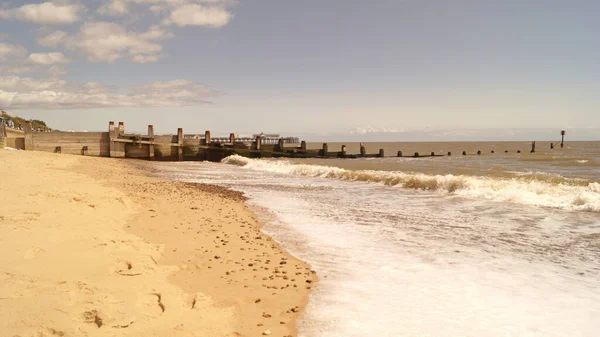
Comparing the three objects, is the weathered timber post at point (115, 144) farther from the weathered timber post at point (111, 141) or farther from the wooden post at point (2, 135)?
the wooden post at point (2, 135)

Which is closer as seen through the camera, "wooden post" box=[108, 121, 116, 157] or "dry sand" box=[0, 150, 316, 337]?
"dry sand" box=[0, 150, 316, 337]

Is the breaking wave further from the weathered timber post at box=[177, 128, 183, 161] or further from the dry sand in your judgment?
the weathered timber post at box=[177, 128, 183, 161]

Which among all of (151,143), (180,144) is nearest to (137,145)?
(151,143)

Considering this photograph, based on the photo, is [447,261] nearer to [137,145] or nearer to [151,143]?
[151,143]

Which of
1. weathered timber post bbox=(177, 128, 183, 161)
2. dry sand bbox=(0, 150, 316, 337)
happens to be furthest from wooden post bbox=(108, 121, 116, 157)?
dry sand bbox=(0, 150, 316, 337)

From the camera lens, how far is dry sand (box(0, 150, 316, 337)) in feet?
10.8

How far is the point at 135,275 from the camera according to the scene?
4.36 meters

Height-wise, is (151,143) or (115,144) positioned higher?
(151,143)

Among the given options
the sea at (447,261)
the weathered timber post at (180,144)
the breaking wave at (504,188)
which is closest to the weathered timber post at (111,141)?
the weathered timber post at (180,144)

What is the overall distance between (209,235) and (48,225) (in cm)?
245

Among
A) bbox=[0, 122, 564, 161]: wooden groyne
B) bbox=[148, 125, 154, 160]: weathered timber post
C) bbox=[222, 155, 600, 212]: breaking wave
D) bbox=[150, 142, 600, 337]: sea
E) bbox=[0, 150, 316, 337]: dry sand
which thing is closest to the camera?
bbox=[0, 150, 316, 337]: dry sand

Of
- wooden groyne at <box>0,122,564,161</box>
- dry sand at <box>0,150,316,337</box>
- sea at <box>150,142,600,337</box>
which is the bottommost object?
sea at <box>150,142,600,337</box>

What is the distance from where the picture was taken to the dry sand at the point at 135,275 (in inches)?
129

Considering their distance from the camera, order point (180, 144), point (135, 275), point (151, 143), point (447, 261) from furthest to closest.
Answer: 1. point (180, 144)
2. point (151, 143)
3. point (447, 261)
4. point (135, 275)
